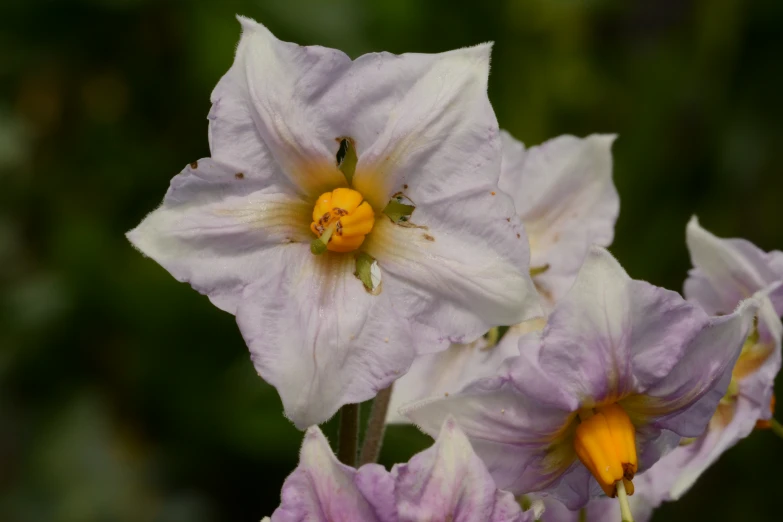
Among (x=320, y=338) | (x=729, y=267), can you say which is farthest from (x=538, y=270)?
(x=320, y=338)

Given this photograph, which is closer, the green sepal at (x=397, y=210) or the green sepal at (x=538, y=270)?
the green sepal at (x=397, y=210)

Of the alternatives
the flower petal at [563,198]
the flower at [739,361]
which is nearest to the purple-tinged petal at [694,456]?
the flower at [739,361]

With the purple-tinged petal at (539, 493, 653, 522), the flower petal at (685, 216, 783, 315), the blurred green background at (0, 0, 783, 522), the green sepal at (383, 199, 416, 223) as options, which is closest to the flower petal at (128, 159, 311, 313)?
the green sepal at (383, 199, 416, 223)

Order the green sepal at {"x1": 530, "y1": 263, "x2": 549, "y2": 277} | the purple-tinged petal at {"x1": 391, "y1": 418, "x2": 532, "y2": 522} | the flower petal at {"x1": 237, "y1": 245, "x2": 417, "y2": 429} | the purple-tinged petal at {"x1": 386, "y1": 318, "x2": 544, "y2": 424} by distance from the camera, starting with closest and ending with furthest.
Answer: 1. the purple-tinged petal at {"x1": 391, "y1": 418, "x2": 532, "y2": 522}
2. the flower petal at {"x1": 237, "y1": 245, "x2": 417, "y2": 429}
3. the purple-tinged petal at {"x1": 386, "y1": 318, "x2": 544, "y2": 424}
4. the green sepal at {"x1": 530, "y1": 263, "x2": 549, "y2": 277}

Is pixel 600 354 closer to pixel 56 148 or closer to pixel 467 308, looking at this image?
pixel 467 308

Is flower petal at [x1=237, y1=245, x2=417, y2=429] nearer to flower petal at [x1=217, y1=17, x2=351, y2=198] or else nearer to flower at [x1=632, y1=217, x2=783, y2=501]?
flower petal at [x1=217, y1=17, x2=351, y2=198]

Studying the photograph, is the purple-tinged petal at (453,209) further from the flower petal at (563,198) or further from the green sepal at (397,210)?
the flower petal at (563,198)
